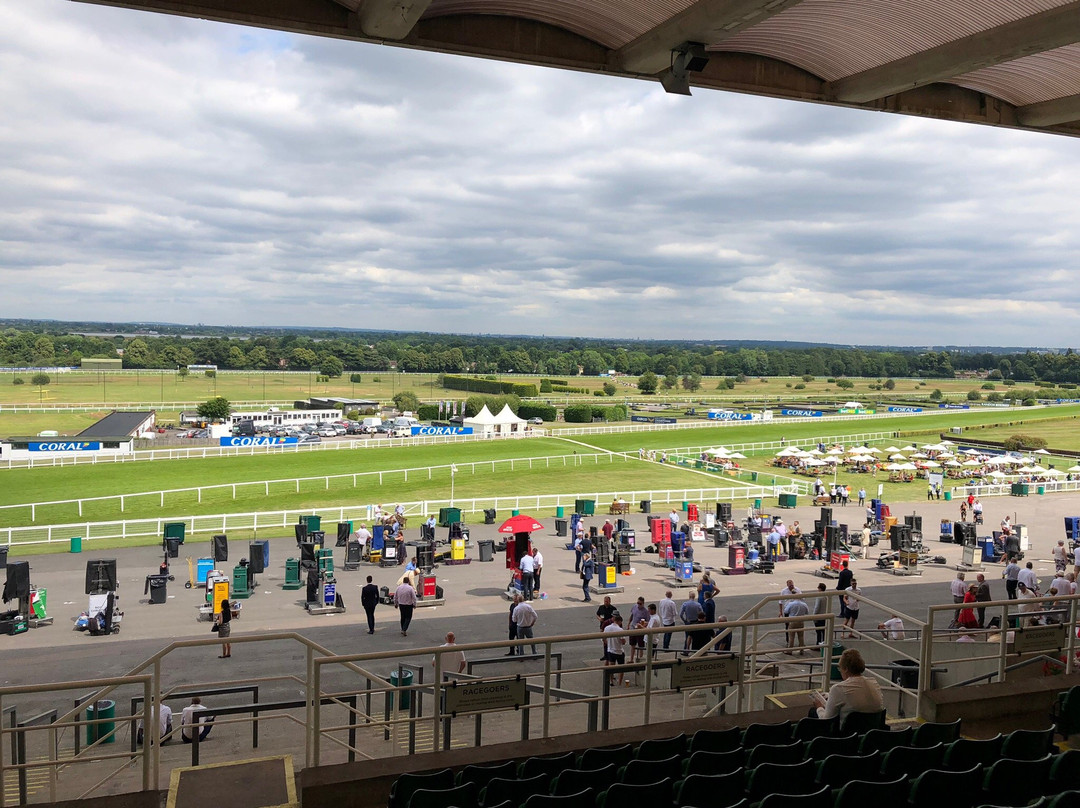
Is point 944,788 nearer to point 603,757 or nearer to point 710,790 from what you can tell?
point 710,790

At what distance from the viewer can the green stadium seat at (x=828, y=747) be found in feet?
17.5

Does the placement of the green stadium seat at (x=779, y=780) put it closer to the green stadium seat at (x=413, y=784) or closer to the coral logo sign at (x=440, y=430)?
the green stadium seat at (x=413, y=784)

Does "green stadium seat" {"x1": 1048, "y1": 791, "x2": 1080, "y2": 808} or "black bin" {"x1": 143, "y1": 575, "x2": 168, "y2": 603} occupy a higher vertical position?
"green stadium seat" {"x1": 1048, "y1": 791, "x2": 1080, "y2": 808}

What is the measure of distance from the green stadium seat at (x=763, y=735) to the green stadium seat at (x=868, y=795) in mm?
1465

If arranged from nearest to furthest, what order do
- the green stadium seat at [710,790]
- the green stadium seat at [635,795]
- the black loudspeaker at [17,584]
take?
the green stadium seat at [635,795] < the green stadium seat at [710,790] < the black loudspeaker at [17,584]

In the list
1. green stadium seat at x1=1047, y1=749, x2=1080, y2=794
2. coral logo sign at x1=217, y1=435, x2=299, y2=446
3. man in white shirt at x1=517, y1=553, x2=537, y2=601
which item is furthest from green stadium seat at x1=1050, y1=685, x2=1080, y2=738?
coral logo sign at x1=217, y1=435, x2=299, y2=446

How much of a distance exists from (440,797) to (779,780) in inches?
77.4


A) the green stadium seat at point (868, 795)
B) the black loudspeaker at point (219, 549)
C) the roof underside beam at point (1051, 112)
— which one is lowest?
the black loudspeaker at point (219, 549)

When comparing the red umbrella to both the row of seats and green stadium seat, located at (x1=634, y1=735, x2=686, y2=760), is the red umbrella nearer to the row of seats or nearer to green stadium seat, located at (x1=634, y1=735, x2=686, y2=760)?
the row of seats

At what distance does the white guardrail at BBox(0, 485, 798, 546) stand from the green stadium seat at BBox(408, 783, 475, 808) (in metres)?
22.2

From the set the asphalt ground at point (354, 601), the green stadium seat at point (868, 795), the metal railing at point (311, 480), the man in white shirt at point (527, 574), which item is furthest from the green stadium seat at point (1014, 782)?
the metal railing at point (311, 480)

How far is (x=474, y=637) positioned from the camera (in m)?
15.3

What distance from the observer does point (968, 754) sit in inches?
204

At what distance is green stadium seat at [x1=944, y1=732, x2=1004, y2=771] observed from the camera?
17.0ft
